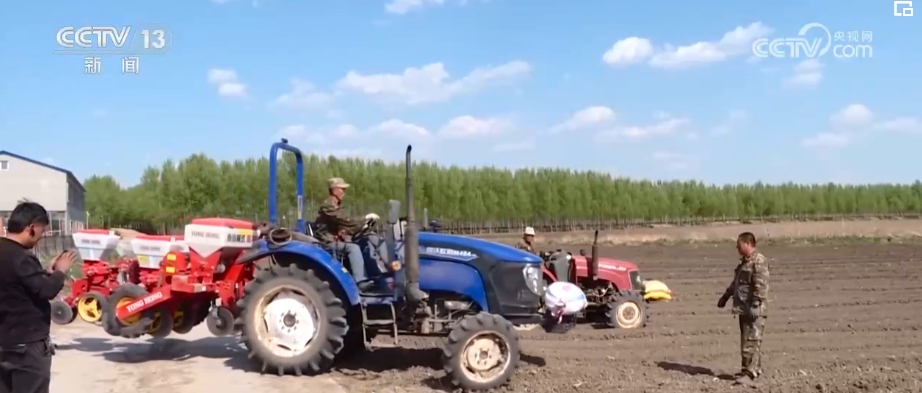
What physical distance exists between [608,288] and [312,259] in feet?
16.0

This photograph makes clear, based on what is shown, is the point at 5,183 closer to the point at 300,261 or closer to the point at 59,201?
the point at 59,201

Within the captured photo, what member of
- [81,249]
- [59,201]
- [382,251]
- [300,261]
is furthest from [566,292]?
[59,201]

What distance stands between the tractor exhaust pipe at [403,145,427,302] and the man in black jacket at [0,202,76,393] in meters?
3.04

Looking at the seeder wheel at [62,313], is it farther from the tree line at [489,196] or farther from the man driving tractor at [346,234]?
the tree line at [489,196]

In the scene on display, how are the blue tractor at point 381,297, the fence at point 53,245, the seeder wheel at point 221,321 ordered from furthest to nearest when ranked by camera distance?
the fence at point 53,245
the seeder wheel at point 221,321
the blue tractor at point 381,297

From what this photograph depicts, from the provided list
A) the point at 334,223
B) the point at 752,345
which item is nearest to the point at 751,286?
the point at 752,345

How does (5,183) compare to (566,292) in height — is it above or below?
above

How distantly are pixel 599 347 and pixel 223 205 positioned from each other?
3578cm

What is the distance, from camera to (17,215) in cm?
459

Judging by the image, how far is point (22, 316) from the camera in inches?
177

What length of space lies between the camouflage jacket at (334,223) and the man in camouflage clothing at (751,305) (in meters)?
3.63

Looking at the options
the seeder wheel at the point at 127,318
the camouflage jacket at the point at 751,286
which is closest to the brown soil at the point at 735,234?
the seeder wheel at the point at 127,318

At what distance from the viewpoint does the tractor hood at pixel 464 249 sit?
760cm

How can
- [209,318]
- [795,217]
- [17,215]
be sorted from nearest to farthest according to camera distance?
[17,215]
[209,318]
[795,217]
